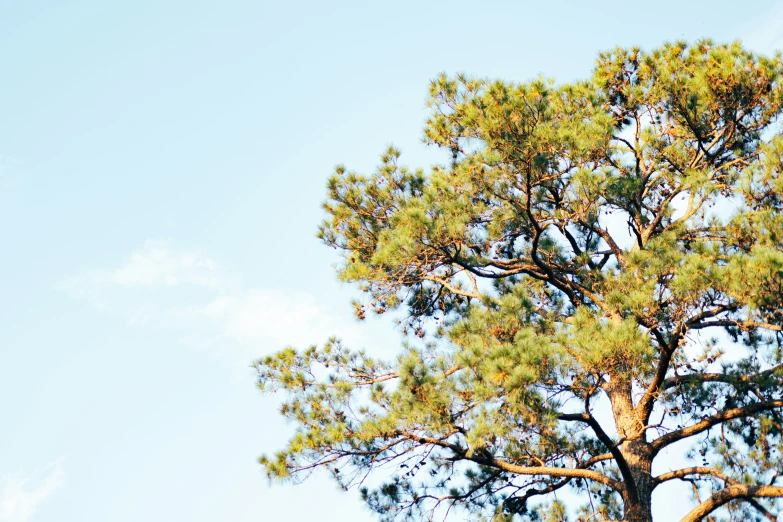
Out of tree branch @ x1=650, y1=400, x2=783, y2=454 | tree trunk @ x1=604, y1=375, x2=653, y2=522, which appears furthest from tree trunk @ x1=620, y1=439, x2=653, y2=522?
tree branch @ x1=650, y1=400, x2=783, y2=454

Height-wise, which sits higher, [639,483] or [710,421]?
[710,421]

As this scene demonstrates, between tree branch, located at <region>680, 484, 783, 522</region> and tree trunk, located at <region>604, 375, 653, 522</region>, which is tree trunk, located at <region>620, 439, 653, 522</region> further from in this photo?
tree branch, located at <region>680, 484, 783, 522</region>

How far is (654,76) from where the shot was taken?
6.50 m

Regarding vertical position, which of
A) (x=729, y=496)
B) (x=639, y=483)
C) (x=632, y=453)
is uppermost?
(x=632, y=453)

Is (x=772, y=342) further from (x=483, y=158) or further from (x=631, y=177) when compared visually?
(x=483, y=158)

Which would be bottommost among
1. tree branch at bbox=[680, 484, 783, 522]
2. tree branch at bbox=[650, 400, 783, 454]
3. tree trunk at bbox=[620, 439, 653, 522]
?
tree branch at bbox=[680, 484, 783, 522]

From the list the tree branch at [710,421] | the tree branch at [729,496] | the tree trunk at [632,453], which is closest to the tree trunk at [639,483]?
the tree trunk at [632,453]

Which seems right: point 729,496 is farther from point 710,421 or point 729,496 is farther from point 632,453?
point 632,453

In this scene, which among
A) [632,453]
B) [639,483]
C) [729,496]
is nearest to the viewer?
[729,496]

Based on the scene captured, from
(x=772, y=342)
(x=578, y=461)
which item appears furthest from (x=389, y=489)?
(x=772, y=342)

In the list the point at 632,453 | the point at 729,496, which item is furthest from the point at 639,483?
the point at 729,496

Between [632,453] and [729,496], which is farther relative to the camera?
[632,453]

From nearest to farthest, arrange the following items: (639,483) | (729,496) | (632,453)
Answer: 1. (729,496)
2. (639,483)
3. (632,453)

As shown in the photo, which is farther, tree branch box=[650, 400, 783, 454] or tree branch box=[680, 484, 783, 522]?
tree branch box=[650, 400, 783, 454]
